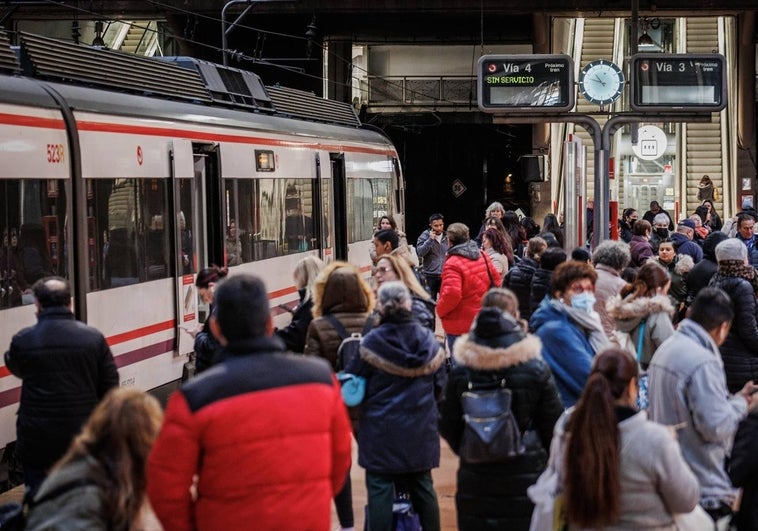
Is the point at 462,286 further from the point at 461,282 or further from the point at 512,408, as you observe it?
the point at 512,408

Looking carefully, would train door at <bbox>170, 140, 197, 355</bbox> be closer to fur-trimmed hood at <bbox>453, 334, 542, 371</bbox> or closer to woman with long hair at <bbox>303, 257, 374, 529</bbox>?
woman with long hair at <bbox>303, 257, 374, 529</bbox>

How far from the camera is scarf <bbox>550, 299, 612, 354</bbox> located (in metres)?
6.73

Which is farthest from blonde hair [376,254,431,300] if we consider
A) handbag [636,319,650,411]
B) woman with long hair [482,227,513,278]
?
woman with long hair [482,227,513,278]

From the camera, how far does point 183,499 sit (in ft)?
13.1

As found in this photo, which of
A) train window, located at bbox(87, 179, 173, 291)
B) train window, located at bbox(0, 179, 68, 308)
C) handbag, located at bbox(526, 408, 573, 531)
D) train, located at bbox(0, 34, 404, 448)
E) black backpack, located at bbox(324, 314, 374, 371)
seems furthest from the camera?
train window, located at bbox(87, 179, 173, 291)

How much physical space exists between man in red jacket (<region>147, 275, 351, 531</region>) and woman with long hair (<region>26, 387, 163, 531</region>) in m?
0.14

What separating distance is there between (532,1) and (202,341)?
2059cm

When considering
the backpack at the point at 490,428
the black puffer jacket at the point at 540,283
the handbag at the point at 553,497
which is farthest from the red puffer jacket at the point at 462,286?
the handbag at the point at 553,497

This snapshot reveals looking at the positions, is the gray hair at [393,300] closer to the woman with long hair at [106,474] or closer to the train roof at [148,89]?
the woman with long hair at [106,474]

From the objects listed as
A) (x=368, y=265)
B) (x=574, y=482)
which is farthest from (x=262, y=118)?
(x=574, y=482)

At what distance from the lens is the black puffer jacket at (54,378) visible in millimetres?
6590

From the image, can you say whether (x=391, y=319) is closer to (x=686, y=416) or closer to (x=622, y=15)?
(x=686, y=416)

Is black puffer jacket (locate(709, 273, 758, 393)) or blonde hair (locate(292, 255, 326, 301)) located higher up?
blonde hair (locate(292, 255, 326, 301))

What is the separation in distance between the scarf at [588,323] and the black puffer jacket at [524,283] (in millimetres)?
4271
